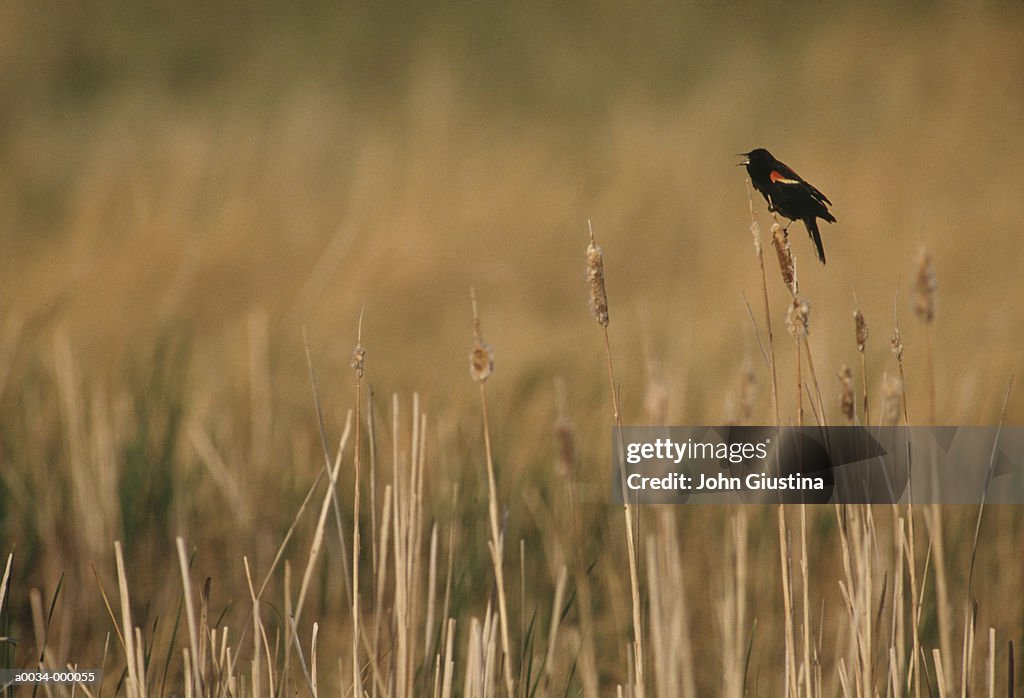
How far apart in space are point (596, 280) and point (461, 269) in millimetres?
804

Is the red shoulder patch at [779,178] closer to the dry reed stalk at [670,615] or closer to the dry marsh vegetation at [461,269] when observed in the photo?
the dry marsh vegetation at [461,269]

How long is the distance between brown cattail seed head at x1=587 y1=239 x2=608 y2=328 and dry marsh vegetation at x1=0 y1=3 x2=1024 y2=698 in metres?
0.60

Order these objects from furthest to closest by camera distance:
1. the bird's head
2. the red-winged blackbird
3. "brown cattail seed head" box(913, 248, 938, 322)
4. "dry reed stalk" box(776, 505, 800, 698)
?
1. the bird's head
2. the red-winged blackbird
3. "dry reed stalk" box(776, 505, 800, 698)
4. "brown cattail seed head" box(913, 248, 938, 322)

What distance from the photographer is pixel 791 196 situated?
3.61 ft

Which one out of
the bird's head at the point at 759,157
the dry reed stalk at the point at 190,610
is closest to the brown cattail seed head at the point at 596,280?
the dry reed stalk at the point at 190,610

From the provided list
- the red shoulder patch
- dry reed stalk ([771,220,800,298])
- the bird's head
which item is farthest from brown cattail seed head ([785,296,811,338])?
the bird's head

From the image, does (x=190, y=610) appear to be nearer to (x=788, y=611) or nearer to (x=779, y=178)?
(x=788, y=611)

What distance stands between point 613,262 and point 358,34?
587 millimetres

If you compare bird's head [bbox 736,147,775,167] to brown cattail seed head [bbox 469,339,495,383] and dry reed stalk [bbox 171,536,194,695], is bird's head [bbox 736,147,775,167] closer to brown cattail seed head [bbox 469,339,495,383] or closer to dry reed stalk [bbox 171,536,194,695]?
brown cattail seed head [bbox 469,339,495,383]

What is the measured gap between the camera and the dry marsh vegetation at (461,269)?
133 centimetres

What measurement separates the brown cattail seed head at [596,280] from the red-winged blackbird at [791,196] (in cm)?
42

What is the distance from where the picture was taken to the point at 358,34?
146 centimetres

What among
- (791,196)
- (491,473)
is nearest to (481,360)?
(491,473)

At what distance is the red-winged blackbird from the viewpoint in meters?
1.10
